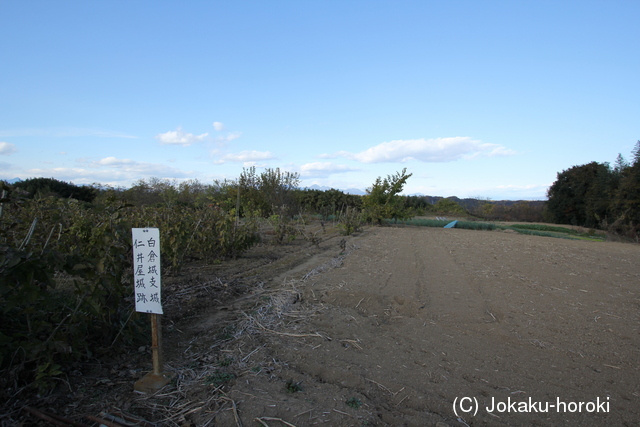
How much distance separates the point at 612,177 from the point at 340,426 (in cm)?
2710

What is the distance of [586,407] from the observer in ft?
9.68

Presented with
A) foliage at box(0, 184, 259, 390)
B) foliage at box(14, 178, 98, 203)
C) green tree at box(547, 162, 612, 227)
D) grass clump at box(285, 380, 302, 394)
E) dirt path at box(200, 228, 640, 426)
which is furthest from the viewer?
green tree at box(547, 162, 612, 227)

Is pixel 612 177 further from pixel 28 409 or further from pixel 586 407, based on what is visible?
pixel 28 409

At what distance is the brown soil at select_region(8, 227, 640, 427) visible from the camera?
2.79m

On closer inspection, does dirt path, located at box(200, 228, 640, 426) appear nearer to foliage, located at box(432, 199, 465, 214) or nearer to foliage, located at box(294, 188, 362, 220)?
foliage, located at box(294, 188, 362, 220)

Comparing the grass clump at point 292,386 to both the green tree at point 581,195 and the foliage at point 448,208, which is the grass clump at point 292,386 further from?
the foliage at point 448,208

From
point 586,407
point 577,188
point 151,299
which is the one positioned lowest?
point 586,407

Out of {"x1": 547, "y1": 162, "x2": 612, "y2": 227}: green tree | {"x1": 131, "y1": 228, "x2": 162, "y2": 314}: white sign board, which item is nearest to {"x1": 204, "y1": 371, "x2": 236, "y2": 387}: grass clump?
{"x1": 131, "y1": 228, "x2": 162, "y2": 314}: white sign board

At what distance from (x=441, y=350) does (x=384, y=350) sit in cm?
61

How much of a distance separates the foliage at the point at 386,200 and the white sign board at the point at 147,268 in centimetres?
1646

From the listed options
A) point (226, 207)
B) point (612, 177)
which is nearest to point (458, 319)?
point (226, 207)

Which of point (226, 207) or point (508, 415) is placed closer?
point (508, 415)

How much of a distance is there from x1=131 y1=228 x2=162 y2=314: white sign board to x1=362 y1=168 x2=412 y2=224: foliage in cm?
1646

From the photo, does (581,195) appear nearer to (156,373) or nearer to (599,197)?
(599,197)
